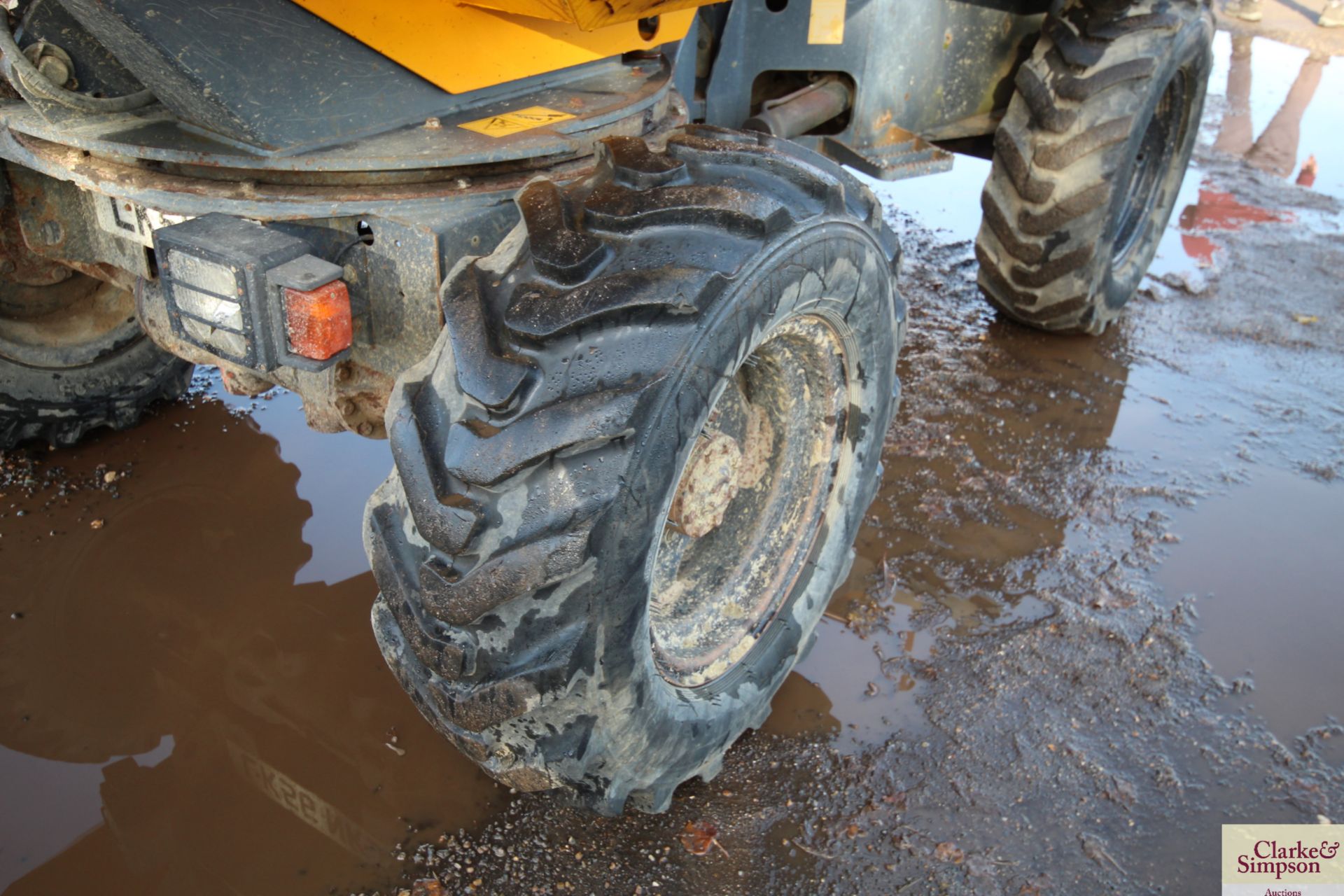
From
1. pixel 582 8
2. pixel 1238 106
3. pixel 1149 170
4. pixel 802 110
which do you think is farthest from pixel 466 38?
pixel 1238 106

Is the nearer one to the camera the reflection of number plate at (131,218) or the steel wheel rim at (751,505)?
the reflection of number plate at (131,218)

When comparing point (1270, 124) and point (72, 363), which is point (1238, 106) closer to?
point (1270, 124)

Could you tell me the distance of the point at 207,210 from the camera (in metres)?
2.02

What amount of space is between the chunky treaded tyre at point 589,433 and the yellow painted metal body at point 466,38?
44cm

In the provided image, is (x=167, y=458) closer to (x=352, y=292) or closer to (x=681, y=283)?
(x=352, y=292)

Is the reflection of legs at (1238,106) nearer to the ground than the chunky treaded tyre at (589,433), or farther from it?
nearer to the ground

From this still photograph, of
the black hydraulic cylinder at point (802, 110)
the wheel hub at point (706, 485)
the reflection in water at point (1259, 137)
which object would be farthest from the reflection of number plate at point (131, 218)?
the reflection in water at point (1259, 137)

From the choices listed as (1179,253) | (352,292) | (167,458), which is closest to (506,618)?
(352,292)

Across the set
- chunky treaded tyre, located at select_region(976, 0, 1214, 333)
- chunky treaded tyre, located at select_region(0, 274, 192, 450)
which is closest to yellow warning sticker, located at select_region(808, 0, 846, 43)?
chunky treaded tyre, located at select_region(976, 0, 1214, 333)

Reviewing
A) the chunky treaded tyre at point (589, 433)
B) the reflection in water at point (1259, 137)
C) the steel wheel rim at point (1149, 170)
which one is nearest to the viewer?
the chunky treaded tyre at point (589, 433)

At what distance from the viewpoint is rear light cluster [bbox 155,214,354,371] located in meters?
1.86

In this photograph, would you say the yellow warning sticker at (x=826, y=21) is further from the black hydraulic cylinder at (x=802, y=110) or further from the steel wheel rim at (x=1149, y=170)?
the steel wheel rim at (x=1149, y=170)

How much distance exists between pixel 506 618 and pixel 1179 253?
16.3ft

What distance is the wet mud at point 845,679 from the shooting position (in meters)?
2.29
